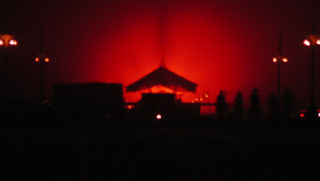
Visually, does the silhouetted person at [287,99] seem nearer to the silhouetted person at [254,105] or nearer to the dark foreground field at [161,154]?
the silhouetted person at [254,105]

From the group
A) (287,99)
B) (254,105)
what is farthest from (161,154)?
(287,99)

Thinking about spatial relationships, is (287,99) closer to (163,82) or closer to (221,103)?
(221,103)

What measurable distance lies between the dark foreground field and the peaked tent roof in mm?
10231

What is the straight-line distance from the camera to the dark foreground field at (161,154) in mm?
6199

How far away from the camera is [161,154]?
780 centimetres

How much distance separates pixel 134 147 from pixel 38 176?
2946 mm

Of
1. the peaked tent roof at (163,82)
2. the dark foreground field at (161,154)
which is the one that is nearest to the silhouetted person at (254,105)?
the dark foreground field at (161,154)

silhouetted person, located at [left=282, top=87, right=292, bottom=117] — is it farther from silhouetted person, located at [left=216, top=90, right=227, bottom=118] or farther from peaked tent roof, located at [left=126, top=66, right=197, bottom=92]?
peaked tent roof, located at [left=126, top=66, right=197, bottom=92]

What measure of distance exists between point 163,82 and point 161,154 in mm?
14434

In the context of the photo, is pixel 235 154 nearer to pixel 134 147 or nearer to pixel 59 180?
pixel 134 147

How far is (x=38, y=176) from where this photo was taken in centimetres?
613

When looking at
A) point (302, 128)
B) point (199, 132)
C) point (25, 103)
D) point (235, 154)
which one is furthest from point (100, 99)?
point (235, 154)

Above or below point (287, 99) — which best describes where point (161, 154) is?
below

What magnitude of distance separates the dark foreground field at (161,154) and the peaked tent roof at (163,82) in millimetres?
10231
